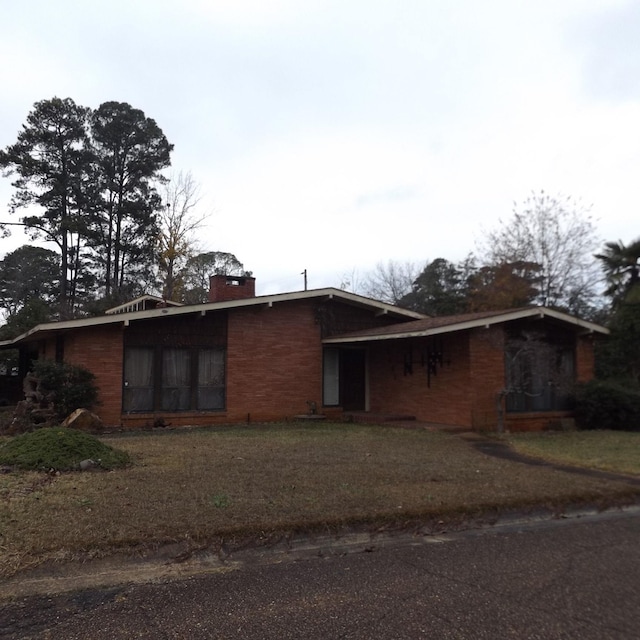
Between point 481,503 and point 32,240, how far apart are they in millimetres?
38476

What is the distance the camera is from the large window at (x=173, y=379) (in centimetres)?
1527

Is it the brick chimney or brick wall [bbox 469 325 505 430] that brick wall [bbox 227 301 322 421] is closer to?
the brick chimney

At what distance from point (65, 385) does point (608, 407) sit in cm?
1353

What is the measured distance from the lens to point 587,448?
11.8m

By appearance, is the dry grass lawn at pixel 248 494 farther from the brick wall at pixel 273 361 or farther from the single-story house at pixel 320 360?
the brick wall at pixel 273 361

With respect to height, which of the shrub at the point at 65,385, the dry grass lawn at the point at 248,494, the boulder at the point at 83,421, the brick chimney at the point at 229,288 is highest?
the brick chimney at the point at 229,288

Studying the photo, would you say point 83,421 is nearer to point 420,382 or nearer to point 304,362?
point 304,362

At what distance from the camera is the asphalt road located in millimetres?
3697

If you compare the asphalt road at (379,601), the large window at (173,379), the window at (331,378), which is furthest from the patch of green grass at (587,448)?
the large window at (173,379)

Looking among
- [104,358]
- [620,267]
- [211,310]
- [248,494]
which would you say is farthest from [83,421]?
[620,267]

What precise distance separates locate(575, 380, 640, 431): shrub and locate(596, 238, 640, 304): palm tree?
938 centimetres

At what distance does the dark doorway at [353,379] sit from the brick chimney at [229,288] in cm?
368

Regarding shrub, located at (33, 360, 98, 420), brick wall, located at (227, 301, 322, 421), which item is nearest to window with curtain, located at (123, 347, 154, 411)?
shrub, located at (33, 360, 98, 420)

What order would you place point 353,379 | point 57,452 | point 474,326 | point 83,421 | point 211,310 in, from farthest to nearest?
point 353,379 → point 211,310 → point 474,326 → point 83,421 → point 57,452
